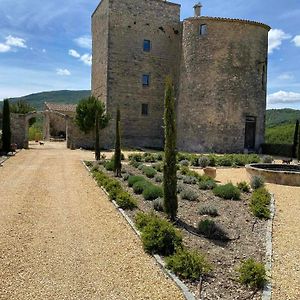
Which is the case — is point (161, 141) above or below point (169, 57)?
below

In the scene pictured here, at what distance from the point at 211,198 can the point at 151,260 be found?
210 inches

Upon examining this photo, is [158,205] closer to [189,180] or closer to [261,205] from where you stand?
[261,205]

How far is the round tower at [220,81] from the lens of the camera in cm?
2942

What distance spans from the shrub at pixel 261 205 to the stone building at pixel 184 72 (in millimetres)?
18717

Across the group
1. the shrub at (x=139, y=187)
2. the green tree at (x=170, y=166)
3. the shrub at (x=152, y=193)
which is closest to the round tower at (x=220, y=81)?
the shrub at (x=139, y=187)

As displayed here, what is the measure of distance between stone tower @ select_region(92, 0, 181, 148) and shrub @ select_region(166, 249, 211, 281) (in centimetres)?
2603

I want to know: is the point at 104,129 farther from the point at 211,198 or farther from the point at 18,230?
the point at 18,230

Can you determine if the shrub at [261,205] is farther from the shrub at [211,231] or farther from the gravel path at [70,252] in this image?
the gravel path at [70,252]

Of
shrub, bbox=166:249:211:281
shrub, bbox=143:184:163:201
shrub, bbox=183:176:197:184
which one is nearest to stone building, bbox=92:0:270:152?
shrub, bbox=183:176:197:184

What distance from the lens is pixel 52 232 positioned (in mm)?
7625

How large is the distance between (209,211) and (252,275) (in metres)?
3.69

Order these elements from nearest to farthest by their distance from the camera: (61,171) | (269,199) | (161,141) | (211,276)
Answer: (211,276), (269,199), (61,171), (161,141)

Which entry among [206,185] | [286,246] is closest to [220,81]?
[206,185]

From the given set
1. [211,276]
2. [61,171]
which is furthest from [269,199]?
[61,171]
